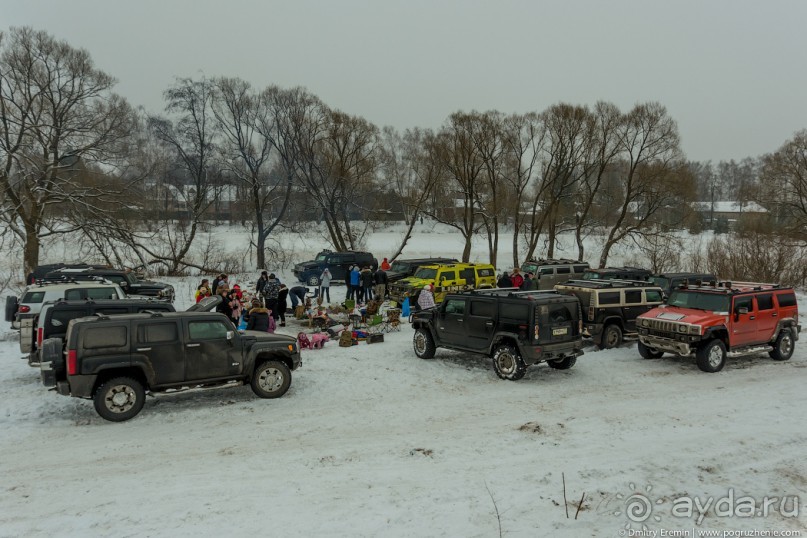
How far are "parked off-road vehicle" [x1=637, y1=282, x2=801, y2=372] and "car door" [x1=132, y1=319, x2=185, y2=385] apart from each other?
10280 millimetres

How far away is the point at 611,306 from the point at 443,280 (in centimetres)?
760

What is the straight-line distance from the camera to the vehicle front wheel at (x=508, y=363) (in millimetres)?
10766

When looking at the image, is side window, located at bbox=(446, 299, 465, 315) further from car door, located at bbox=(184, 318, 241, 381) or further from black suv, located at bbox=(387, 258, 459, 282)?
black suv, located at bbox=(387, 258, 459, 282)

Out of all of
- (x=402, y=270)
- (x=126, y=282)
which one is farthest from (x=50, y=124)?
(x=402, y=270)

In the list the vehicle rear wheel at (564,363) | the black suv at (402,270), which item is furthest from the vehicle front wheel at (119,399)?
the black suv at (402,270)

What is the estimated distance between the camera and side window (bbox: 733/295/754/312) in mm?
12164

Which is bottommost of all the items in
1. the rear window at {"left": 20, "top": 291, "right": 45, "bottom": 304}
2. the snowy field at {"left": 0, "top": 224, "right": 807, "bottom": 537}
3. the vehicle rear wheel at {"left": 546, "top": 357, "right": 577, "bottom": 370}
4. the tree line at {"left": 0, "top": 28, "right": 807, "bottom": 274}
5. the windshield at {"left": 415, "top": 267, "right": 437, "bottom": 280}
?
the snowy field at {"left": 0, "top": 224, "right": 807, "bottom": 537}

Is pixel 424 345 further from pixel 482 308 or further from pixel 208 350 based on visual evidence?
pixel 208 350

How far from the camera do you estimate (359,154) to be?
108 feet

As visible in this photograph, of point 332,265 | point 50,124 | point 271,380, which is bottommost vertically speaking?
point 271,380

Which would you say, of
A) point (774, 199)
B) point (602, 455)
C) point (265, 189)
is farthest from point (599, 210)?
point (602, 455)

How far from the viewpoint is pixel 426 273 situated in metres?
20.8

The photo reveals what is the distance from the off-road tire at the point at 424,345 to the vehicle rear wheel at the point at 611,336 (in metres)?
4.77

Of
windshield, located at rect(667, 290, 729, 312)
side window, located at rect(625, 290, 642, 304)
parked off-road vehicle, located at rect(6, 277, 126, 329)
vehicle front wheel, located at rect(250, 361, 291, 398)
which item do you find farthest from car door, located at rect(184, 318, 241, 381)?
windshield, located at rect(667, 290, 729, 312)
